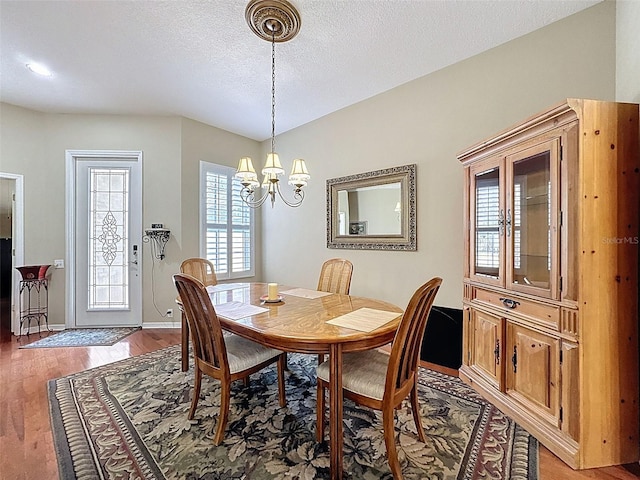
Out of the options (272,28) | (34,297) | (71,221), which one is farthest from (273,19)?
(34,297)

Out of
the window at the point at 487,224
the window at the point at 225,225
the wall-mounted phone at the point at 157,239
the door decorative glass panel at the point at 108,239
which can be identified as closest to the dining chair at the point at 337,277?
the window at the point at 487,224

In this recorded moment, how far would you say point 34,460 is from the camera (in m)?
1.65

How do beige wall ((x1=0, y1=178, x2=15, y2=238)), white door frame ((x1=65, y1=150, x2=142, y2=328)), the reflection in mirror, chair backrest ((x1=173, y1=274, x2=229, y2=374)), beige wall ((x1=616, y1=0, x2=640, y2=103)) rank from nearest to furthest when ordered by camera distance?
chair backrest ((x1=173, y1=274, x2=229, y2=374)) < beige wall ((x1=616, y1=0, x2=640, y2=103)) < the reflection in mirror < white door frame ((x1=65, y1=150, x2=142, y2=328)) < beige wall ((x1=0, y1=178, x2=15, y2=238))

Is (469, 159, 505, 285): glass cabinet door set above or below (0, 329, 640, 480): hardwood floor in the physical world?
above

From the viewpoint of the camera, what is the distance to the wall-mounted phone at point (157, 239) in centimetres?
407

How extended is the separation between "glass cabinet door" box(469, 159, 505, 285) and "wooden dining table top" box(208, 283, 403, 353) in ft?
2.85

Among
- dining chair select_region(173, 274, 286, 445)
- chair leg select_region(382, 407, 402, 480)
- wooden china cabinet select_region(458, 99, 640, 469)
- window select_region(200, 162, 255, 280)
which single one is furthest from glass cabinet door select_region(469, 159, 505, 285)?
window select_region(200, 162, 255, 280)

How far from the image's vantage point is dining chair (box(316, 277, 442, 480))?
146 cm

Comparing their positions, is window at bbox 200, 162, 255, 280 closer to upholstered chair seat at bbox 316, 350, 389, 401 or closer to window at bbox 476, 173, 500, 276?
upholstered chair seat at bbox 316, 350, 389, 401

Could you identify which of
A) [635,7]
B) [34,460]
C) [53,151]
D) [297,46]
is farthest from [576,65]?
[53,151]

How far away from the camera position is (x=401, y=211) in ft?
10.7

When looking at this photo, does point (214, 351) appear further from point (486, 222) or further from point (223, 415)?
point (486, 222)

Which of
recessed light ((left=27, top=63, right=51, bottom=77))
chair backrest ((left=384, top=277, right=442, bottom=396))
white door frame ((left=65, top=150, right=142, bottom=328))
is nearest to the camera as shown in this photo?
chair backrest ((left=384, top=277, right=442, bottom=396))

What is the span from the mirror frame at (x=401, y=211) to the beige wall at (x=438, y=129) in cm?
8
